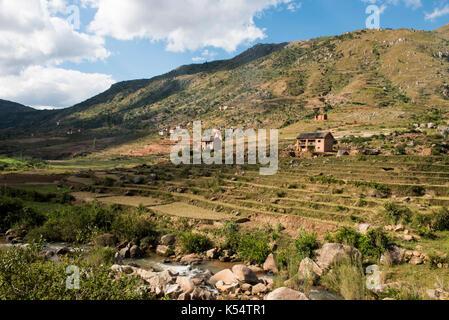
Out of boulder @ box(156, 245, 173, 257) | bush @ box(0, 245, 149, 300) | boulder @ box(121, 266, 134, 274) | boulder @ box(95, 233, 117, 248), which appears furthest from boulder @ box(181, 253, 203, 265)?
bush @ box(0, 245, 149, 300)

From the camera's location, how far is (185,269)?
56.0 feet

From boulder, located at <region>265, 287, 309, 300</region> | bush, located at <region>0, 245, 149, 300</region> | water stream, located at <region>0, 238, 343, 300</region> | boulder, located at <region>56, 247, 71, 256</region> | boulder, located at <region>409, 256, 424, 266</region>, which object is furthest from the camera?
boulder, located at <region>56, 247, 71, 256</region>

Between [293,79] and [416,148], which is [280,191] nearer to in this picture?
[416,148]

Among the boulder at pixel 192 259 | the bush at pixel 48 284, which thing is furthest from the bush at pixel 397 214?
the bush at pixel 48 284

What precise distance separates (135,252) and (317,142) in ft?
129

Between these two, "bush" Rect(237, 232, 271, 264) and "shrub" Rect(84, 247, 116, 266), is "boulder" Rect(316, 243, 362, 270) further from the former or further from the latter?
"shrub" Rect(84, 247, 116, 266)

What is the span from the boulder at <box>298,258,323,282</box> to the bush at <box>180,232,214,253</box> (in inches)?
303

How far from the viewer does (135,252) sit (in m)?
19.5

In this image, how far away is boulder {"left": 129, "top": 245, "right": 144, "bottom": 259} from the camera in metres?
19.4

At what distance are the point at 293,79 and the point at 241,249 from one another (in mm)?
122451

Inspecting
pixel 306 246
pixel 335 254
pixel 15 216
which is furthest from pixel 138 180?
pixel 335 254

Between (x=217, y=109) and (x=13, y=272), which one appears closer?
(x=13, y=272)
